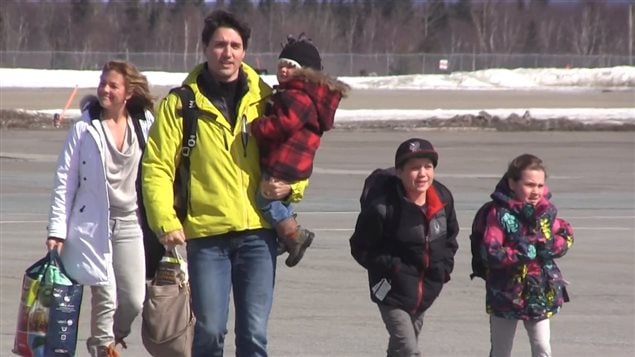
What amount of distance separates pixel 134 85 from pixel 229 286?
4.36ft

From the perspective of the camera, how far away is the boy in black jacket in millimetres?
5980

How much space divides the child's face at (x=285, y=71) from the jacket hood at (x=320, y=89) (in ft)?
0.06

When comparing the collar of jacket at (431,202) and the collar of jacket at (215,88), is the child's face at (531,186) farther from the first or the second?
the collar of jacket at (215,88)

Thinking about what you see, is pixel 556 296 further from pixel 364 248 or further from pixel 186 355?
pixel 186 355

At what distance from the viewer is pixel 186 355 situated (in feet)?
20.1

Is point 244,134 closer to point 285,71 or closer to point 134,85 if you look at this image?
point 285,71

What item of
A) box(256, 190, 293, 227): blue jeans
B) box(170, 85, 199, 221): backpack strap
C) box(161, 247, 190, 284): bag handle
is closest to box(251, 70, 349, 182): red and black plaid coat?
box(256, 190, 293, 227): blue jeans

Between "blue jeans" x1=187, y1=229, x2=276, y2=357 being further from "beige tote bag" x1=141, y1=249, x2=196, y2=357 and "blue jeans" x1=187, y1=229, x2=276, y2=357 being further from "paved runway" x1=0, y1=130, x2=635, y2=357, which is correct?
"paved runway" x1=0, y1=130, x2=635, y2=357

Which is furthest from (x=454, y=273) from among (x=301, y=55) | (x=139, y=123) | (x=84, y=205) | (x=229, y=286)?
(x=301, y=55)

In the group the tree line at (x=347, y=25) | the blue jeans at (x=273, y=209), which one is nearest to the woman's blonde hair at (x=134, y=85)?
the blue jeans at (x=273, y=209)

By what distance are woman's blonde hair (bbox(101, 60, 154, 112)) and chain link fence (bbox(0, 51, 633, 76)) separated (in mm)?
74330

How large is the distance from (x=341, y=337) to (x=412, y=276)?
2.15m

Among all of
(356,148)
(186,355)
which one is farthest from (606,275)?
(356,148)

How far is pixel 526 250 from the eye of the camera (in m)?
6.16
